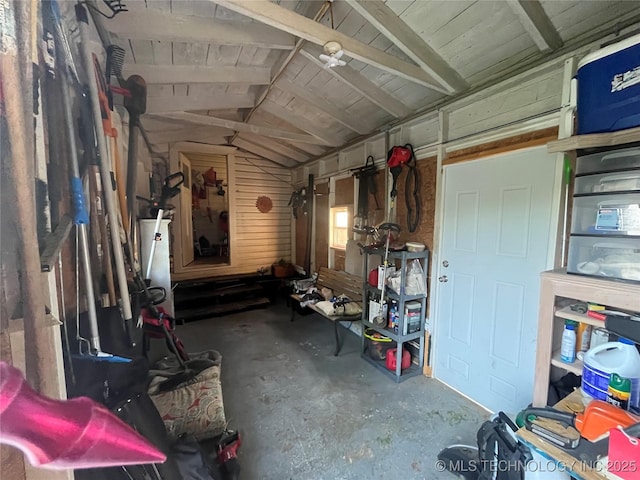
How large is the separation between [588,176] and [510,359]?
4.84 ft

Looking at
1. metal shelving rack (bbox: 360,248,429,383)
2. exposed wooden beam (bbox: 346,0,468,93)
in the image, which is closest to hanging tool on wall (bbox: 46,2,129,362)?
exposed wooden beam (bbox: 346,0,468,93)

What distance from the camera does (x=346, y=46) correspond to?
173 centimetres

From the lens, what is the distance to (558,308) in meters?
1.42

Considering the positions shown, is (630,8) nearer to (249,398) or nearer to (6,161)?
(6,161)

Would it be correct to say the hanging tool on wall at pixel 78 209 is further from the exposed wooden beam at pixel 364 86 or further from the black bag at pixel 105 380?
the exposed wooden beam at pixel 364 86

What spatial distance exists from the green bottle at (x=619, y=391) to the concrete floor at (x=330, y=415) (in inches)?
41.2

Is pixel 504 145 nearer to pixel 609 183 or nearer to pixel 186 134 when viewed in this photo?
pixel 609 183

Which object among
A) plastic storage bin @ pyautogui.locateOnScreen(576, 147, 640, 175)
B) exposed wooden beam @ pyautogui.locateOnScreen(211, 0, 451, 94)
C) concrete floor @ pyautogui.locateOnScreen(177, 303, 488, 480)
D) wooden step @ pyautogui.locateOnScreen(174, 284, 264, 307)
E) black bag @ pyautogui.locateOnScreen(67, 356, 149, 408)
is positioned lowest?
concrete floor @ pyautogui.locateOnScreen(177, 303, 488, 480)

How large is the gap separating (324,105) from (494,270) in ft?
7.89

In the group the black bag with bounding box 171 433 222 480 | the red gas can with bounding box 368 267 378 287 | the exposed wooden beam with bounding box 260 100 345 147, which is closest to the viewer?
the black bag with bounding box 171 433 222 480

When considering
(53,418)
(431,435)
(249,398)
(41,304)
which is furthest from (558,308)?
(249,398)

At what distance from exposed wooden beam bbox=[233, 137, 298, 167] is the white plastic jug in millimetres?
5005

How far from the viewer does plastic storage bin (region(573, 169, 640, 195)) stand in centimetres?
114

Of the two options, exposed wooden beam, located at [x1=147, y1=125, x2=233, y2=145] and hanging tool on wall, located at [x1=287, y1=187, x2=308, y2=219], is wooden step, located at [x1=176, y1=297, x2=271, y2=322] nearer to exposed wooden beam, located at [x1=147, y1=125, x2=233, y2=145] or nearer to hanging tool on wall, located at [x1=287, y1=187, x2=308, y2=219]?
hanging tool on wall, located at [x1=287, y1=187, x2=308, y2=219]
